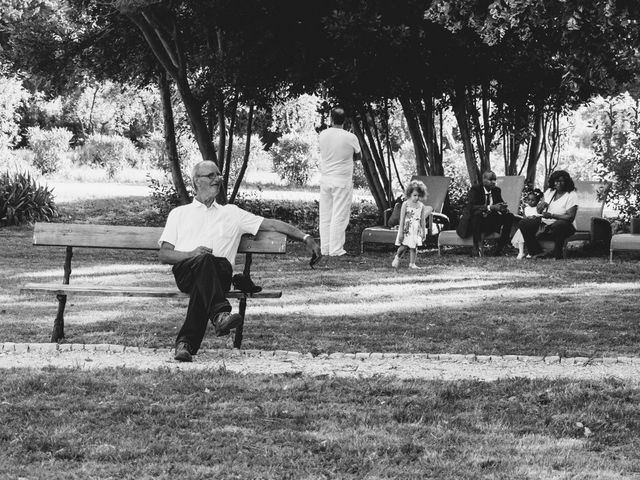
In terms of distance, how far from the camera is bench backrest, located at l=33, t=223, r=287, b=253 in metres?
8.28

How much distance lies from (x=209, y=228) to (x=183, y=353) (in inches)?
44.4

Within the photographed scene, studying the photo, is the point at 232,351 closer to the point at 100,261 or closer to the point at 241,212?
the point at 241,212

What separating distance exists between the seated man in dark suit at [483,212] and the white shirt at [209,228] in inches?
323

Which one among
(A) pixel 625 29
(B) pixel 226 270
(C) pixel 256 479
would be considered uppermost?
(A) pixel 625 29

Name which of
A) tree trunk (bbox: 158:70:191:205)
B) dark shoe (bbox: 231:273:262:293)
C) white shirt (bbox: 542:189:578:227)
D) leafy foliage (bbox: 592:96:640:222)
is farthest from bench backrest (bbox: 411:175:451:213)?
dark shoe (bbox: 231:273:262:293)

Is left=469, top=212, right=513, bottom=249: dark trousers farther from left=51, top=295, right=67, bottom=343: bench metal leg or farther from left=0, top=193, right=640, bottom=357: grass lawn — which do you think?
left=51, top=295, right=67, bottom=343: bench metal leg

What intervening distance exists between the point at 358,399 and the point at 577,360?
203 cm

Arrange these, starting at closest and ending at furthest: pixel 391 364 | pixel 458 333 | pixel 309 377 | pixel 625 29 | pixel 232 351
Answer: pixel 309 377, pixel 391 364, pixel 232 351, pixel 458 333, pixel 625 29

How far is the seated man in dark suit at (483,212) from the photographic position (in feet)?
52.5

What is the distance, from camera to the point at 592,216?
16625mm

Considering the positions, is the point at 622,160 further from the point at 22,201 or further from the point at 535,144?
the point at 22,201

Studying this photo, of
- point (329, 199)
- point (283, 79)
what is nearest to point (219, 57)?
A: point (283, 79)

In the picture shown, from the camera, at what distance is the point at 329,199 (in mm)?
14977

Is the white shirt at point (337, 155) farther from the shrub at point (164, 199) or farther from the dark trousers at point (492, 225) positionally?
the shrub at point (164, 199)
